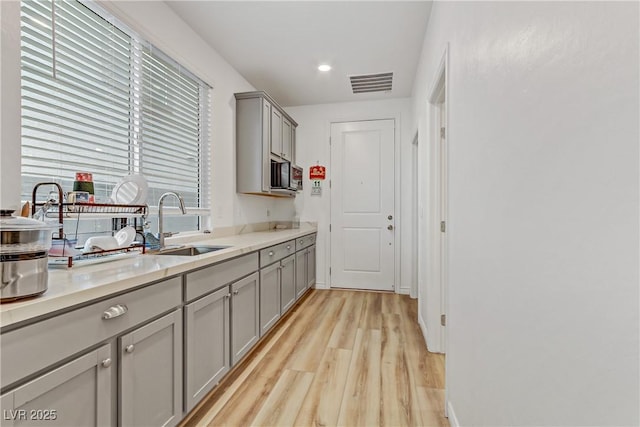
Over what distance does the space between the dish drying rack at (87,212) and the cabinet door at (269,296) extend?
3.35 ft

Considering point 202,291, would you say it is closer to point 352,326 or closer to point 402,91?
point 352,326

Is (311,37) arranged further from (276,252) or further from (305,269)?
(305,269)

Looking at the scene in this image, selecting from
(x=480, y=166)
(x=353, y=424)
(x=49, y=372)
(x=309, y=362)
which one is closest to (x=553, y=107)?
(x=480, y=166)

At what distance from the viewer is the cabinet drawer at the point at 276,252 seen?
105 inches

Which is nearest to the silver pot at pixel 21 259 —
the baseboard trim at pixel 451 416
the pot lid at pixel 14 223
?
the pot lid at pixel 14 223

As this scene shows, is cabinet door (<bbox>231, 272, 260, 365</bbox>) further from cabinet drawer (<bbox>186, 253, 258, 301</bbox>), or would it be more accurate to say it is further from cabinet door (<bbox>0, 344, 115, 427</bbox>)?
cabinet door (<bbox>0, 344, 115, 427</bbox>)

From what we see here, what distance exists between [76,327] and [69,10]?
5.73ft

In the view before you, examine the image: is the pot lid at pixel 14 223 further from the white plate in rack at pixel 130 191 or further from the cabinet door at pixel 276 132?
the cabinet door at pixel 276 132

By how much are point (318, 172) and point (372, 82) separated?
139 cm

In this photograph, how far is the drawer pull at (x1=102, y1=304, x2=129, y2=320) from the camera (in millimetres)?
1181

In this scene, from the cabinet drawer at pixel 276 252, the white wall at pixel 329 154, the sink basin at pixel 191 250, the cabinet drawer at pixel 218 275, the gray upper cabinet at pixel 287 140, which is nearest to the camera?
the cabinet drawer at pixel 218 275

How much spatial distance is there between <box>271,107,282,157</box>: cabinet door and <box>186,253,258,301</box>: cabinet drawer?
1.69 m

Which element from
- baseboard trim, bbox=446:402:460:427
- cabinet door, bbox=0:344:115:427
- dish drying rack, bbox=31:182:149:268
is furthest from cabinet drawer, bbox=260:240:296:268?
baseboard trim, bbox=446:402:460:427

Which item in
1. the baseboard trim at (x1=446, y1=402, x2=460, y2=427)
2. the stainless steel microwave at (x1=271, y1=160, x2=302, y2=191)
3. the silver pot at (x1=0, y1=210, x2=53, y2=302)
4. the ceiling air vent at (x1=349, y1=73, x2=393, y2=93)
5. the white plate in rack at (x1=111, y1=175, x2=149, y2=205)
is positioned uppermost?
the ceiling air vent at (x1=349, y1=73, x2=393, y2=93)
